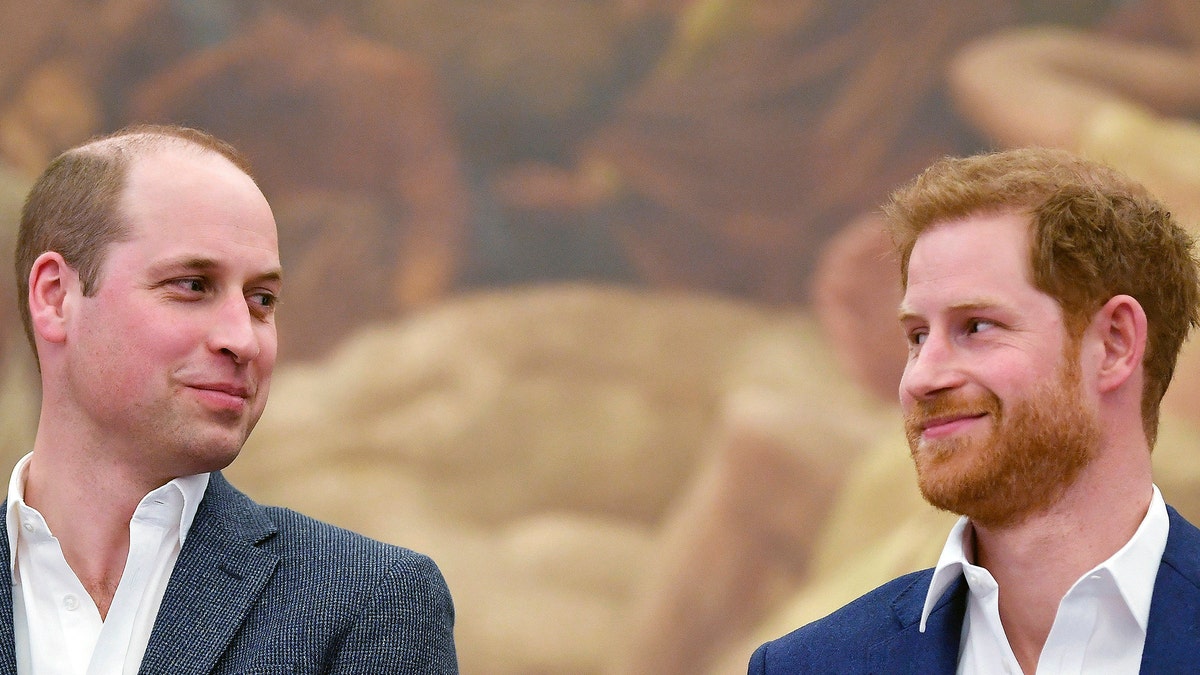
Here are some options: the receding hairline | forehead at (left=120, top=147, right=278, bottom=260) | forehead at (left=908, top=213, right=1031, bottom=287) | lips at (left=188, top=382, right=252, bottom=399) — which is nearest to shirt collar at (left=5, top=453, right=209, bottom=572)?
lips at (left=188, top=382, right=252, bottom=399)

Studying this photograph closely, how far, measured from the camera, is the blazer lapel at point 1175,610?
7.39 feet

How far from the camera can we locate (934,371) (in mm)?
2451

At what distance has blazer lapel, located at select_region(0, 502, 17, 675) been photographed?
2367mm

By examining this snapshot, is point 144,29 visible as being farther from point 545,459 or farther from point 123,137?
point 123,137

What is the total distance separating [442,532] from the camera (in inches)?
293

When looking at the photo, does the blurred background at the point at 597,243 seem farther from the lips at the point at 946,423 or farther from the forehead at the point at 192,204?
the forehead at the point at 192,204

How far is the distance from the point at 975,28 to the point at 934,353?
5.67 m

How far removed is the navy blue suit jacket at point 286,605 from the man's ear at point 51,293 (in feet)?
1.30

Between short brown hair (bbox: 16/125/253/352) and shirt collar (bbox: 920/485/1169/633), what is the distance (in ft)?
5.46

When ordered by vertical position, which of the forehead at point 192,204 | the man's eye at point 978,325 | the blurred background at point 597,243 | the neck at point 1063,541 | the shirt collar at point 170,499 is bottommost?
the neck at point 1063,541

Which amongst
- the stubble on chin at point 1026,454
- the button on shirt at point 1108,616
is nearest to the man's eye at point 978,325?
the stubble on chin at point 1026,454

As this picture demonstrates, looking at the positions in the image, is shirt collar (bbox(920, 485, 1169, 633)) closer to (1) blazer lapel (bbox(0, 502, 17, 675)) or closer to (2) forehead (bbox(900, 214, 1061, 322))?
(2) forehead (bbox(900, 214, 1061, 322))

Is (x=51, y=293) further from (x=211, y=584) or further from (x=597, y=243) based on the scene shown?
(x=597, y=243)

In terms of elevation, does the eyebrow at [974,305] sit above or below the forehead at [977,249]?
below
